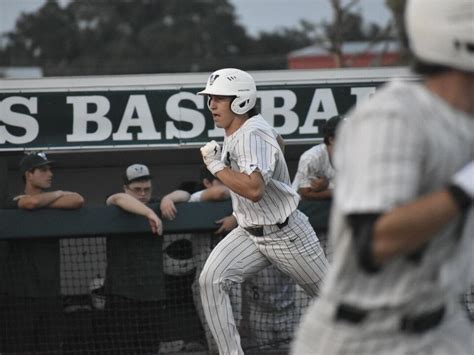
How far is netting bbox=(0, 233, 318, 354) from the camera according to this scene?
752cm

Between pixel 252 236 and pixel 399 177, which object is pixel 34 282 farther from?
pixel 399 177

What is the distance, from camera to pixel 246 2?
2508 cm

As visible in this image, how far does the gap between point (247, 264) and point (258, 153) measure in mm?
720

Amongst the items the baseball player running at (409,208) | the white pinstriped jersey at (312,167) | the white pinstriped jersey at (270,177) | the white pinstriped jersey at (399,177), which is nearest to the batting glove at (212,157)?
the white pinstriped jersey at (270,177)

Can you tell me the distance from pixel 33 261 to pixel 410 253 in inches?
199

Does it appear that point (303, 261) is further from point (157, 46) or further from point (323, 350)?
point (157, 46)

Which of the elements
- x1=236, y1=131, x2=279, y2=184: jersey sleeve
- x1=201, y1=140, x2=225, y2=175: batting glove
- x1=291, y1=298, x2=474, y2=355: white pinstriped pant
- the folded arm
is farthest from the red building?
x1=291, y1=298, x2=474, y2=355: white pinstriped pant

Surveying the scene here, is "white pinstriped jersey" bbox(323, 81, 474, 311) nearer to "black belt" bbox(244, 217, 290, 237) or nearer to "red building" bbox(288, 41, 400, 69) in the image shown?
"black belt" bbox(244, 217, 290, 237)

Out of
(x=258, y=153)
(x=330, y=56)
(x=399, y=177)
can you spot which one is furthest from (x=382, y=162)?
(x=330, y=56)

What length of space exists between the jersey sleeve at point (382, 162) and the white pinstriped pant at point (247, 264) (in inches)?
148

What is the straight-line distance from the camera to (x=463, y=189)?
271cm

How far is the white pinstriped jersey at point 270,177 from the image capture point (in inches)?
252

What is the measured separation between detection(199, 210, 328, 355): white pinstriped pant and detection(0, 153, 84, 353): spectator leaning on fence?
142cm

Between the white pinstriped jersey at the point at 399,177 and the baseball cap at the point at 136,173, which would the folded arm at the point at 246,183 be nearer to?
the baseball cap at the point at 136,173
